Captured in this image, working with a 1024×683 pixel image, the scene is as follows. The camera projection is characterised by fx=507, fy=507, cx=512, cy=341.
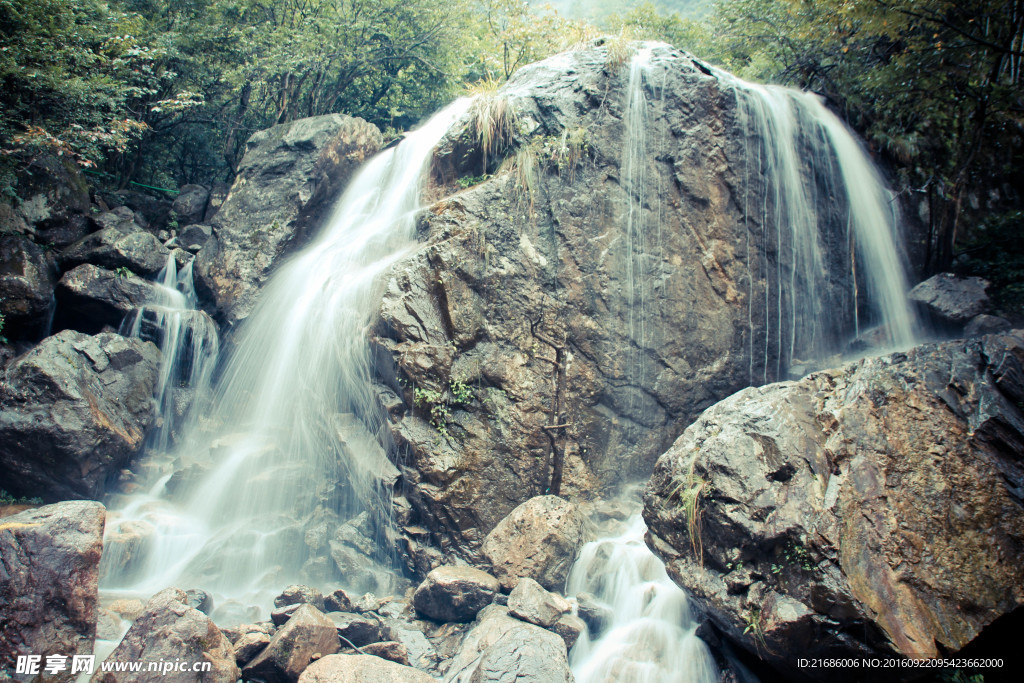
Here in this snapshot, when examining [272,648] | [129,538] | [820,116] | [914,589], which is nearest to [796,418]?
[914,589]

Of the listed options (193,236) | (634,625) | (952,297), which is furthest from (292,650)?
(952,297)

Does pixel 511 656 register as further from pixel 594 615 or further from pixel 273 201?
pixel 273 201

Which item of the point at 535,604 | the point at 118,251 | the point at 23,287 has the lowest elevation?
the point at 535,604

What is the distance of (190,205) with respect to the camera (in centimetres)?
1120

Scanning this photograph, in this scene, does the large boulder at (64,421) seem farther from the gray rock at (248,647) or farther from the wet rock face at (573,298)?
the wet rock face at (573,298)

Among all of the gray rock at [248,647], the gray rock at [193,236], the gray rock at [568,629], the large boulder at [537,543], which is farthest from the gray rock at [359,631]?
the gray rock at [193,236]

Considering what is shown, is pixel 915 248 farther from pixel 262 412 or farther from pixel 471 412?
pixel 262 412

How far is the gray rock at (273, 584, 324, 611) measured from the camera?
5875mm

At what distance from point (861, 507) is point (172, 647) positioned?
5.95 meters

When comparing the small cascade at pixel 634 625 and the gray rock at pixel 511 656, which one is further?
the small cascade at pixel 634 625

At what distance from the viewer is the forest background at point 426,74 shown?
7691 mm

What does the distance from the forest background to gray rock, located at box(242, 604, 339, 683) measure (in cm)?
789

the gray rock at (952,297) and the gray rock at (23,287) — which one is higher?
the gray rock at (952,297)

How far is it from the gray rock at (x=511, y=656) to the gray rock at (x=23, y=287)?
26.2 ft
